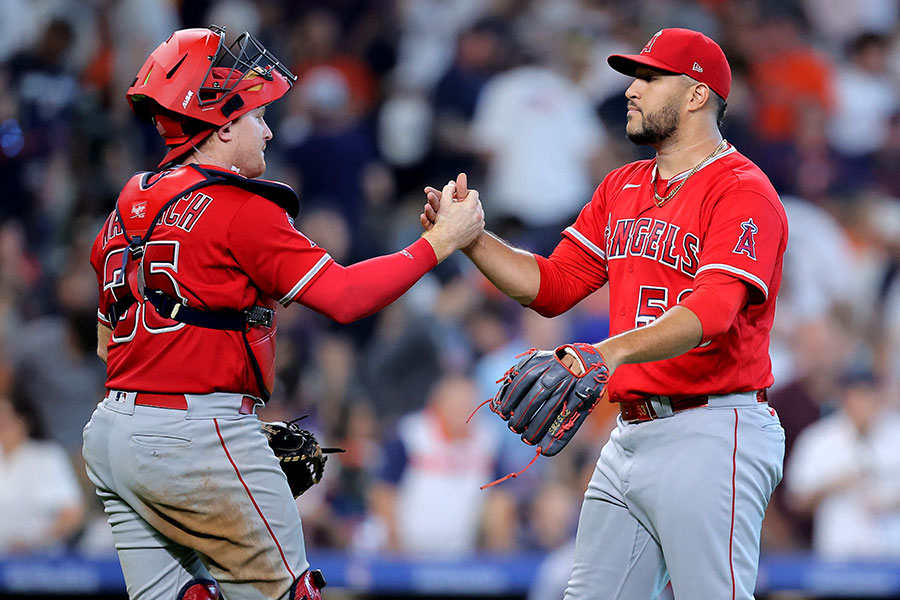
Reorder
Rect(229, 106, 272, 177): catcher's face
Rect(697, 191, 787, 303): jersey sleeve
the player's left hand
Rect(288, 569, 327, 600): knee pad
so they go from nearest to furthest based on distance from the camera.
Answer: Rect(288, 569, 327, 600): knee pad < Rect(697, 191, 787, 303): jersey sleeve < Rect(229, 106, 272, 177): catcher's face < the player's left hand

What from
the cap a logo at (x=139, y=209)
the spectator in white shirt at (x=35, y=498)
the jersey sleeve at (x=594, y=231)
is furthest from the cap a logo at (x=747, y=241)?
the spectator in white shirt at (x=35, y=498)

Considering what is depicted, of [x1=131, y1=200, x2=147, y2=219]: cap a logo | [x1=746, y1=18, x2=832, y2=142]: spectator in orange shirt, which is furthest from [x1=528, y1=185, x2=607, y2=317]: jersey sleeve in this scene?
[x1=746, y1=18, x2=832, y2=142]: spectator in orange shirt

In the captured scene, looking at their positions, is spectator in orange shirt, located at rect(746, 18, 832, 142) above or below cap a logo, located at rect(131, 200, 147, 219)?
below

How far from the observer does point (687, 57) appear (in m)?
3.75

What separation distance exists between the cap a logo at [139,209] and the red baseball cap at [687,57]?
160 centimetres

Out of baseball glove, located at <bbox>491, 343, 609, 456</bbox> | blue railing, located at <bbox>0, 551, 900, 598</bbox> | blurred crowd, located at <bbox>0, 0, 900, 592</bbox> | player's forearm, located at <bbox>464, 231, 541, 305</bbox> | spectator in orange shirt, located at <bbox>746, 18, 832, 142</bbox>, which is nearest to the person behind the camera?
baseball glove, located at <bbox>491, 343, 609, 456</bbox>

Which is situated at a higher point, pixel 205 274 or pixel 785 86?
pixel 205 274

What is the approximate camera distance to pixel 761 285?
3.39 metres

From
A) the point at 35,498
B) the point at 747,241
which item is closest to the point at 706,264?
the point at 747,241

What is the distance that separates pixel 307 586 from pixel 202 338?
0.76m

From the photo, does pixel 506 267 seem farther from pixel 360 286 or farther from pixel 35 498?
pixel 35 498

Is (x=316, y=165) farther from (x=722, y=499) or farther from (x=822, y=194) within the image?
(x=722, y=499)

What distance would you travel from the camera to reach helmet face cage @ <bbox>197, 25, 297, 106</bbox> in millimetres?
3402

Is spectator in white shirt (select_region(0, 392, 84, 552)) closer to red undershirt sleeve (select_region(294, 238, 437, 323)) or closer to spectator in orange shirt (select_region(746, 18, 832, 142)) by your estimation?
red undershirt sleeve (select_region(294, 238, 437, 323))
